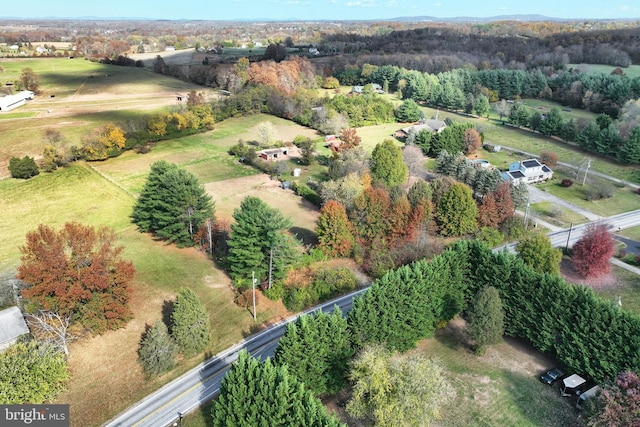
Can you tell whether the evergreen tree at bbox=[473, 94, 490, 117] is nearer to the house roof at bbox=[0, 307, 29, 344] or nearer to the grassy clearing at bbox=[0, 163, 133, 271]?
the grassy clearing at bbox=[0, 163, 133, 271]

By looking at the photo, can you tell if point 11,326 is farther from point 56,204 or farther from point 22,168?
point 22,168

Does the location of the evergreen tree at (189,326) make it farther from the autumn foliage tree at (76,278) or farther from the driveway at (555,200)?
the driveway at (555,200)

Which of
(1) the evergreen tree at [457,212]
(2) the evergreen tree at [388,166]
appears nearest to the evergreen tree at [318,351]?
(1) the evergreen tree at [457,212]

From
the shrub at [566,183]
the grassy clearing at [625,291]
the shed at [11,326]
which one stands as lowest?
the grassy clearing at [625,291]

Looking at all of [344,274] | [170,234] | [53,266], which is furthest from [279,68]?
[53,266]

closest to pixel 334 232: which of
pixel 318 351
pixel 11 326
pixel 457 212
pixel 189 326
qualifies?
pixel 457 212
